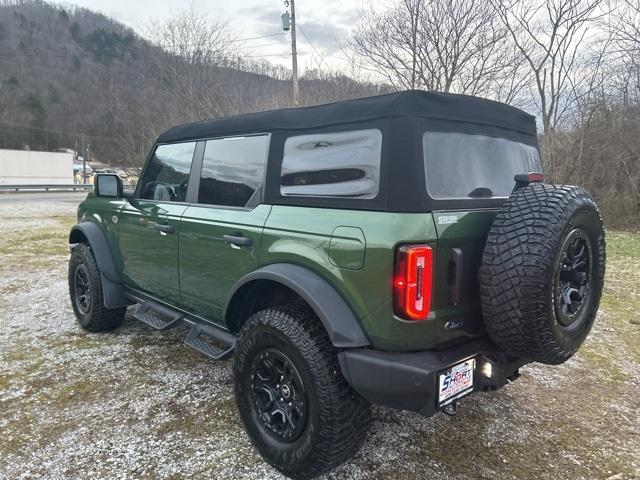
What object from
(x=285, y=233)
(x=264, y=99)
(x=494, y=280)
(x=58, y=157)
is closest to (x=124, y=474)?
(x=285, y=233)

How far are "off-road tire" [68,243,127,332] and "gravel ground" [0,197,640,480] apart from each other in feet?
0.37

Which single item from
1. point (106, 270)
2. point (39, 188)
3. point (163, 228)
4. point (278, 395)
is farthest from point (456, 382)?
point (39, 188)

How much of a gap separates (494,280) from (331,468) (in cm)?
120

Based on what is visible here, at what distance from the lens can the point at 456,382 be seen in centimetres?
204

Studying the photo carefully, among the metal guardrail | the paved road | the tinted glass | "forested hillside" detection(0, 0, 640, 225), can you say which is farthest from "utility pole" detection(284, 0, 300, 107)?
the metal guardrail

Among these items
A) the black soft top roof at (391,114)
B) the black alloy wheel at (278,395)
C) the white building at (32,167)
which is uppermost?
the white building at (32,167)

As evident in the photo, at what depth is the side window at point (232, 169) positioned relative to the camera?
275cm

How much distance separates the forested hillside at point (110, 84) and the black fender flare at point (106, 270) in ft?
37.0

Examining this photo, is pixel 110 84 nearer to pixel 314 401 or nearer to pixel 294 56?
pixel 294 56

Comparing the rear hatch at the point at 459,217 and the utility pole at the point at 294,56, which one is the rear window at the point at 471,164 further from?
the utility pole at the point at 294,56

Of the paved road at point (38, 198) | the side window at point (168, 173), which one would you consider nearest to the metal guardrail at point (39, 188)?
the paved road at point (38, 198)

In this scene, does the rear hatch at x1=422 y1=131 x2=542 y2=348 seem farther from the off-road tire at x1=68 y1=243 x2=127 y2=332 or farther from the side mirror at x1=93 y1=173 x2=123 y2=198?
the off-road tire at x1=68 y1=243 x2=127 y2=332

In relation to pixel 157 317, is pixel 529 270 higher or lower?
higher

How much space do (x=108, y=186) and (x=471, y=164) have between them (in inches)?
122
